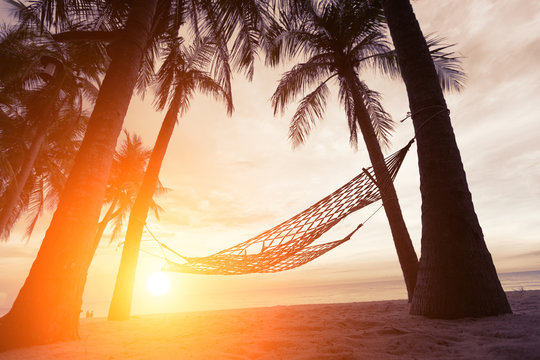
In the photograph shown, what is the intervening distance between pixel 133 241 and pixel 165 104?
10.8ft

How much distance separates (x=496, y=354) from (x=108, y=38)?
4.37 metres

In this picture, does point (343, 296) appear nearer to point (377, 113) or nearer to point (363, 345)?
point (377, 113)

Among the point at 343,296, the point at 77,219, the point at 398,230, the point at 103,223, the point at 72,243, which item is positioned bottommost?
the point at 343,296

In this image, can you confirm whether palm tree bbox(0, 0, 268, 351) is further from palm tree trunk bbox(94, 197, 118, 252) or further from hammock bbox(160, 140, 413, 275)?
palm tree trunk bbox(94, 197, 118, 252)

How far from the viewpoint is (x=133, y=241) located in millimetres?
4484

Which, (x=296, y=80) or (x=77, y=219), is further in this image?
(x=296, y=80)

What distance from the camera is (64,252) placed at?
2.02 m

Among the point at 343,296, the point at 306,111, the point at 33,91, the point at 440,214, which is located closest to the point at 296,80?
the point at 306,111

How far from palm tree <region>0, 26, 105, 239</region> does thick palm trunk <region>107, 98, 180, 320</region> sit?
2562 mm

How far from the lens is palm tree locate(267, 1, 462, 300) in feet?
16.5

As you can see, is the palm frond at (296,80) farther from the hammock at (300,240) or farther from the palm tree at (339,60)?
the hammock at (300,240)

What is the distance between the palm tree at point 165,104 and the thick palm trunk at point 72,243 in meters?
2.47

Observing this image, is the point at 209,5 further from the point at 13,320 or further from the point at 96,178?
the point at 13,320

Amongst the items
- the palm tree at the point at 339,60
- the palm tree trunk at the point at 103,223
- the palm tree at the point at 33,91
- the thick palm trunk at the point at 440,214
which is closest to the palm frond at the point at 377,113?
the palm tree at the point at 339,60
